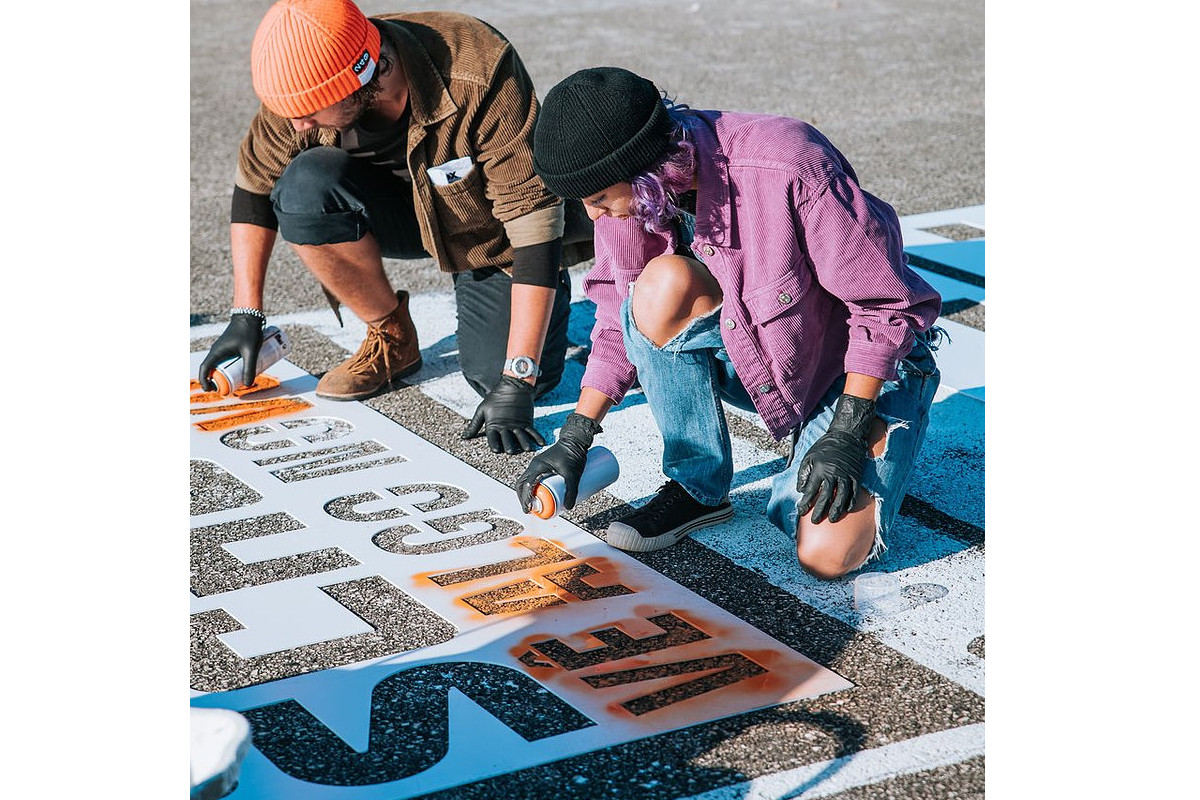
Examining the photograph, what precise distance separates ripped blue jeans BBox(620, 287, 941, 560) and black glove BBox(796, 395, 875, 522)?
0.08 m

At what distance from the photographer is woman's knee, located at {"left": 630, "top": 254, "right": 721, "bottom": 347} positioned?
9.17 feet

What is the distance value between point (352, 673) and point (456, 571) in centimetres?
46

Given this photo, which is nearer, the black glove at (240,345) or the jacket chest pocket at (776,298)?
the jacket chest pocket at (776,298)

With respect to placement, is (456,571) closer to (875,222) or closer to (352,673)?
(352,673)

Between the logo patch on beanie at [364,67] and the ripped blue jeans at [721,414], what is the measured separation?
88 cm

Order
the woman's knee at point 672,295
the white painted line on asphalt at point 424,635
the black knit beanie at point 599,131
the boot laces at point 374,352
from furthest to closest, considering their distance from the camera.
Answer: the boot laces at point 374,352 → the woman's knee at point 672,295 → the black knit beanie at point 599,131 → the white painted line on asphalt at point 424,635

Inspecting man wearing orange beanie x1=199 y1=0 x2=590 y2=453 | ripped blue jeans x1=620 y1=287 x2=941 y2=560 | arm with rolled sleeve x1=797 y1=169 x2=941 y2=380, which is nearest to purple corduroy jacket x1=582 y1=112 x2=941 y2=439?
arm with rolled sleeve x1=797 y1=169 x2=941 y2=380

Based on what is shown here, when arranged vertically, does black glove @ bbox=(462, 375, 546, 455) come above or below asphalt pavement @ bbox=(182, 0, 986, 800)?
above

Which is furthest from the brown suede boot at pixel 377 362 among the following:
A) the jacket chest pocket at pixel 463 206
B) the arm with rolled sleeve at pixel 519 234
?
the arm with rolled sleeve at pixel 519 234

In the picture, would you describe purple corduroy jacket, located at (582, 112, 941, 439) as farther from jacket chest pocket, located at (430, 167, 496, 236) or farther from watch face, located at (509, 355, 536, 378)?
jacket chest pocket, located at (430, 167, 496, 236)

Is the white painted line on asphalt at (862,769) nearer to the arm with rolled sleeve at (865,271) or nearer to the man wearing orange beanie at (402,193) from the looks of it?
the arm with rolled sleeve at (865,271)

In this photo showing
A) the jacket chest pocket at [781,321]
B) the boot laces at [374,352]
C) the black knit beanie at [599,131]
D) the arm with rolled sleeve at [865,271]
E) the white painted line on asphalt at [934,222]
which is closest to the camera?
the black knit beanie at [599,131]

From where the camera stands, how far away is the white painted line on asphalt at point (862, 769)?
6.81 feet

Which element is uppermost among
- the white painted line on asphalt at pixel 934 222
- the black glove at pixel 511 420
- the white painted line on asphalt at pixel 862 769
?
the white painted line on asphalt at pixel 934 222
